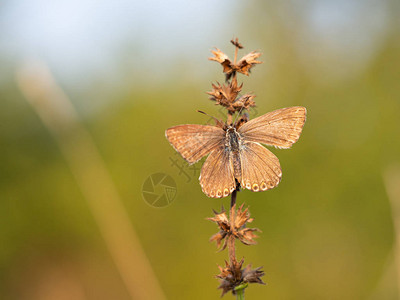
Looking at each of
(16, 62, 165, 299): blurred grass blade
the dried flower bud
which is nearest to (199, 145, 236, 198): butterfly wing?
the dried flower bud

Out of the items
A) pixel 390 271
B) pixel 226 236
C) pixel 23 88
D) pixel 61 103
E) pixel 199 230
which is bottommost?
pixel 390 271

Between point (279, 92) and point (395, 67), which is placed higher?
point (279, 92)

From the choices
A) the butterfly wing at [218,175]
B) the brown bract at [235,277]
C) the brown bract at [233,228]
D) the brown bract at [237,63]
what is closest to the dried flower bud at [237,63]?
the brown bract at [237,63]

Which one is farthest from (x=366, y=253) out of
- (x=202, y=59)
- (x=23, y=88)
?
(x=23, y=88)

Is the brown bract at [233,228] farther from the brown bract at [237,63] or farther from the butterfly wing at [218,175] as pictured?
the brown bract at [237,63]

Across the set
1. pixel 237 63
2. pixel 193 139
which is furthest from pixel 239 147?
pixel 237 63

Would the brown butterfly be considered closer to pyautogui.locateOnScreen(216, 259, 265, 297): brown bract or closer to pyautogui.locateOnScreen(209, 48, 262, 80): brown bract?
pyautogui.locateOnScreen(209, 48, 262, 80): brown bract

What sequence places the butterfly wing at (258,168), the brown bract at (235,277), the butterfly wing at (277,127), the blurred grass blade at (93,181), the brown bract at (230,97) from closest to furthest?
the brown bract at (235,277) → the brown bract at (230,97) → the butterfly wing at (258,168) → the butterfly wing at (277,127) → the blurred grass blade at (93,181)

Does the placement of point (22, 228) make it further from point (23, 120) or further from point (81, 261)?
point (23, 120)
